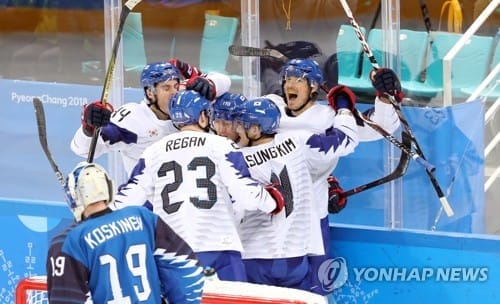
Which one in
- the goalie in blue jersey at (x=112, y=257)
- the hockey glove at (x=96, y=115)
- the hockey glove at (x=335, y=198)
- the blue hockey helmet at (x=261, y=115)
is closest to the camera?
the goalie in blue jersey at (x=112, y=257)

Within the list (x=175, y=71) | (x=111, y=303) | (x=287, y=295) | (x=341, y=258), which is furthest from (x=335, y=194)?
(x=111, y=303)

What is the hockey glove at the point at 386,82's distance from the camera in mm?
5934

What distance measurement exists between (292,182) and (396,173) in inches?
22.9

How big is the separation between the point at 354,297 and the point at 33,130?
217cm

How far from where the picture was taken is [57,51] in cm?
789

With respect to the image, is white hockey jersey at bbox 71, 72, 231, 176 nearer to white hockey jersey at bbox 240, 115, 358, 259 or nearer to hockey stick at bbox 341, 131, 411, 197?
white hockey jersey at bbox 240, 115, 358, 259

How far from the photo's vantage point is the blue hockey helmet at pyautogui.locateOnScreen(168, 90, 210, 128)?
5.57m

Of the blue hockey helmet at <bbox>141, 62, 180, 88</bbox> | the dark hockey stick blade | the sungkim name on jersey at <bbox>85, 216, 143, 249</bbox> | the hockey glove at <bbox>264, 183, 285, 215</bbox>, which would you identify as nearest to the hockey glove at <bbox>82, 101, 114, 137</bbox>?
the blue hockey helmet at <bbox>141, 62, 180, 88</bbox>

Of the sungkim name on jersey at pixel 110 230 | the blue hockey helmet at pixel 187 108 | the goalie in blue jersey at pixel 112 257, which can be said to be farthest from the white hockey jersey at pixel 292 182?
the sungkim name on jersey at pixel 110 230

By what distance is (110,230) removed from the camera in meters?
4.59

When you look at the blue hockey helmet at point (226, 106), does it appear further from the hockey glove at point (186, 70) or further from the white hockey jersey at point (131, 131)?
the hockey glove at point (186, 70)

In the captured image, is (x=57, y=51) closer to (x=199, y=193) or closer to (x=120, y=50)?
(x=120, y=50)

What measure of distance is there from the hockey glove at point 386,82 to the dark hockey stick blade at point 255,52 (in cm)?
71

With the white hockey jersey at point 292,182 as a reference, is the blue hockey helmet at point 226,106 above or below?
above
